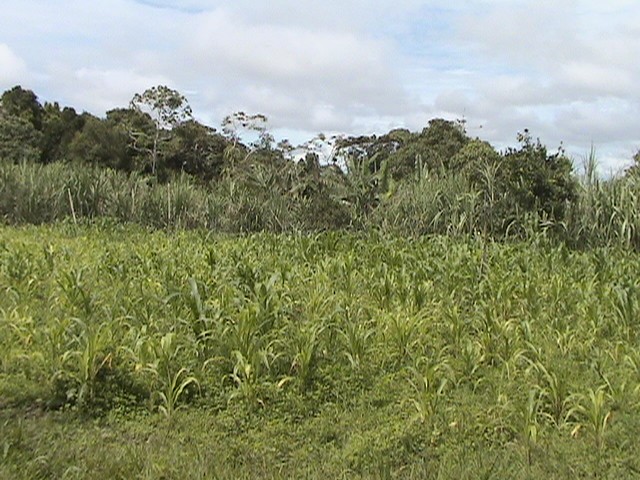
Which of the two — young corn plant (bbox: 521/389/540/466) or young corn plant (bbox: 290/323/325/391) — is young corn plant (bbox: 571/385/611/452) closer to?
young corn plant (bbox: 521/389/540/466)

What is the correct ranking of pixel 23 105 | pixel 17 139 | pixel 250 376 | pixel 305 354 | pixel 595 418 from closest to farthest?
pixel 595 418 < pixel 250 376 < pixel 305 354 < pixel 17 139 < pixel 23 105

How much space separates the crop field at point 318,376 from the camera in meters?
3.22

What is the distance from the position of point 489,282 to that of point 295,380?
2.62 meters

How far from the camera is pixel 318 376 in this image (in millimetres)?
4188


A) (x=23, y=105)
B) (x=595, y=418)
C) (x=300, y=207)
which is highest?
(x=23, y=105)

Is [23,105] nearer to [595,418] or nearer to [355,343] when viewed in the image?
[355,343]

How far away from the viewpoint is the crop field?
3.22 m

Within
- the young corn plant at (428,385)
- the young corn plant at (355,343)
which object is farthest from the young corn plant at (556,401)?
the young corn plant at (355,343)

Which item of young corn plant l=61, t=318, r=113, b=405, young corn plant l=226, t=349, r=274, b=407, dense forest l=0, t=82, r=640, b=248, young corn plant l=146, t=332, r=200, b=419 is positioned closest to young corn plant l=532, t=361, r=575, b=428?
young corn plant l=226, t=349, r=274, b=407

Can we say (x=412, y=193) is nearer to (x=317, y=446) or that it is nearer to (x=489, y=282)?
(x=489, y=282)

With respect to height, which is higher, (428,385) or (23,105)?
(23,105)

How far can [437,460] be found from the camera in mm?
3234

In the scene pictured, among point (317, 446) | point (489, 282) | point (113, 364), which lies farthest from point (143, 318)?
point (489, 282)

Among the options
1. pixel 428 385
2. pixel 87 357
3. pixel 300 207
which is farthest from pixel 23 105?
pixel 428 385
